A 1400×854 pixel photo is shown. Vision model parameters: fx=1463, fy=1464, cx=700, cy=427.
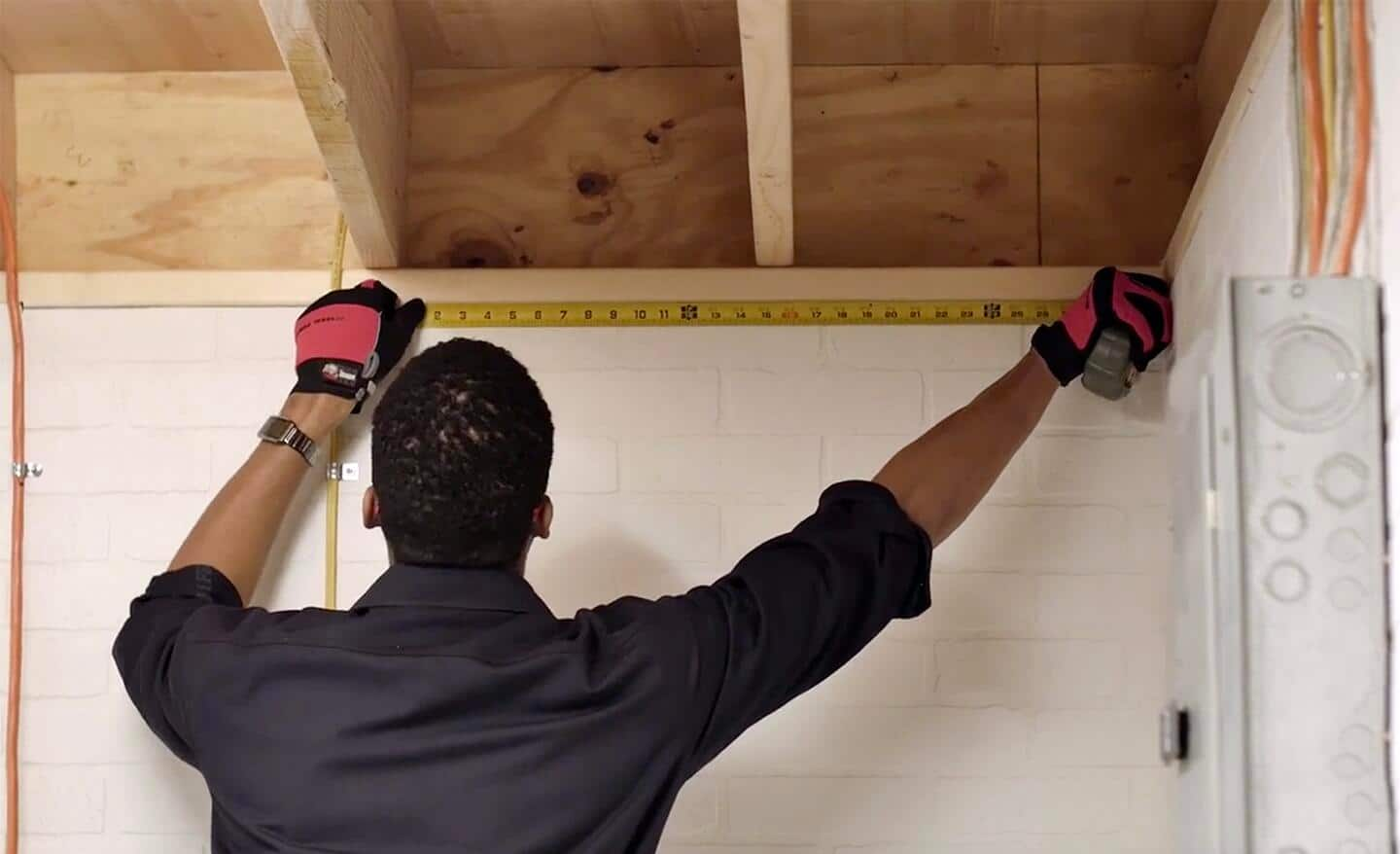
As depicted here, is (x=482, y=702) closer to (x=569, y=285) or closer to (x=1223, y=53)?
(x=569, y=285)

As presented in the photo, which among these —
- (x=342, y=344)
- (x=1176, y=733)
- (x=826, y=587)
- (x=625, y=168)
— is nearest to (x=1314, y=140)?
(x=1176, y=733)

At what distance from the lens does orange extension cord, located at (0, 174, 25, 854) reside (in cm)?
208

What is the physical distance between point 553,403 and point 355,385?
284 millimetres

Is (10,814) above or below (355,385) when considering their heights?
below

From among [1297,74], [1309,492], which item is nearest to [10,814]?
[1309,492]

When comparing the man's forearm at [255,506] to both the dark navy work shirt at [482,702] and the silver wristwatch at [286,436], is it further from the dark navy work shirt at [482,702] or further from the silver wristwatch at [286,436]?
the dark navy work shirt at [482,702]

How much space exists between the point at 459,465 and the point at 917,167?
1012mm

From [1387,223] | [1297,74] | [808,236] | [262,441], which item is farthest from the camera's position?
[808,236]

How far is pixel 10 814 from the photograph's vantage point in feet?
6.79

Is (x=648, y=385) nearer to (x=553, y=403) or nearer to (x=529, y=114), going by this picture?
(x=553, y=403)

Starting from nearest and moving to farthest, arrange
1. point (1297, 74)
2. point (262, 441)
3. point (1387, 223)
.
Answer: point (1387, 223), point (1297, 74), point (262, 441)

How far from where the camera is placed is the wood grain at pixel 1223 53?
77.0 inches

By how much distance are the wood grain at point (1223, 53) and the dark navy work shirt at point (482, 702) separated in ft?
3.10

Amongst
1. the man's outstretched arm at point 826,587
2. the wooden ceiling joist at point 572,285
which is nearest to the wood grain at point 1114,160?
the wooden ceiling joist at point 572,285
